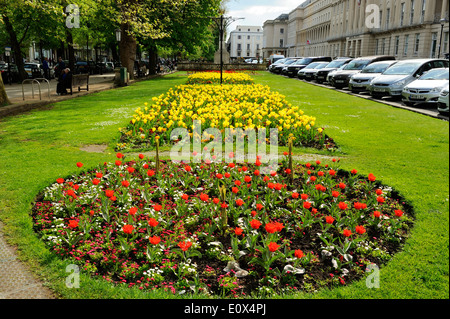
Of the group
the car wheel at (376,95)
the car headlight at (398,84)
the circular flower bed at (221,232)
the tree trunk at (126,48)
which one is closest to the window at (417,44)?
the car wheel at (376,95)

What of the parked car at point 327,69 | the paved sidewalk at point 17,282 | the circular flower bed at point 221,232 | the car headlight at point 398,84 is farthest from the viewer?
the parked car at point 327,69

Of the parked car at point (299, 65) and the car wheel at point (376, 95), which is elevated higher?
the parked car at point (299, 65)

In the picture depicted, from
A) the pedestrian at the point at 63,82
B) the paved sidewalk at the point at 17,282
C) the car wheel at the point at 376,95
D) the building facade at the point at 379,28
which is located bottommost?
the paved sidewalk at the point at 17,282

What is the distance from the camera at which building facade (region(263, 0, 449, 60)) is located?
152ft

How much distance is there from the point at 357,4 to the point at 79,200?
76623 mm

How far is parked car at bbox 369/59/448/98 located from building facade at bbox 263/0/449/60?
16.8 metres

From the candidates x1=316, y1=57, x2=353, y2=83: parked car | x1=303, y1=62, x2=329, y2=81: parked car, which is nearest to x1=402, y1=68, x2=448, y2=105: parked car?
x1=316, y1=57, x2=353, y2=83: parked car

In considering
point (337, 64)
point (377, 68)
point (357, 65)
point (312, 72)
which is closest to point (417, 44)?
point (312, 72)

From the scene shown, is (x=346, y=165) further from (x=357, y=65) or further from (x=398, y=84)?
(x=357, y=65)

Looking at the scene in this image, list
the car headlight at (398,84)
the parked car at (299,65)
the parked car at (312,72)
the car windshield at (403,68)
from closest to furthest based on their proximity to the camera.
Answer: the car headlight at (398,84)
the car windshield at (403,68)
the parked car at (312,72)
the parked car at (299,65)

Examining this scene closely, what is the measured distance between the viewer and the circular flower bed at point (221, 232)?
3441 mm

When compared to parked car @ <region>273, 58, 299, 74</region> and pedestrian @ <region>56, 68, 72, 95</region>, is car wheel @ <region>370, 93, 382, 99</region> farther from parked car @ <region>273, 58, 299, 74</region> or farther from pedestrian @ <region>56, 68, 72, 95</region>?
parked car @ <region>273, 58, 299, 74</region>

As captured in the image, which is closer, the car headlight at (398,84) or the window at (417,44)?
the car headlight at (398,84)

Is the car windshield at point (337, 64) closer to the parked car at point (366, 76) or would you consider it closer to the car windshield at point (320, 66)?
the car windshield at point (320, 66)
